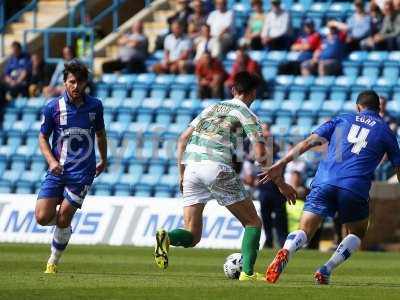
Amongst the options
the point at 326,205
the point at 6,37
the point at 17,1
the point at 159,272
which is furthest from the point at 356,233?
the point at 17,1

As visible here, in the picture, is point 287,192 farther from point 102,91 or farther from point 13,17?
point 13,17

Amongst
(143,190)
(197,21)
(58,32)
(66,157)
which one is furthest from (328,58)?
(66,157)

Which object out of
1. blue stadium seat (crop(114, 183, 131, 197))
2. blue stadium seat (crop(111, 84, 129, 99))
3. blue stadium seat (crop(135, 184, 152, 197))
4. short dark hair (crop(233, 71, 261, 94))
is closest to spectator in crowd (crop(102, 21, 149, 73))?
blue stadium seat (crop(111, 84, 129, 99))

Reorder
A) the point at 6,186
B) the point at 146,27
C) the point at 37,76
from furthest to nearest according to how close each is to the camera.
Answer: the point at 146,27 < the point at 37,76 < the point at 6,186

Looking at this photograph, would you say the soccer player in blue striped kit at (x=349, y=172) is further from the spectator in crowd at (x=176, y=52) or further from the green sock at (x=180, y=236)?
the spectator in crowd at (x=176, y=52)

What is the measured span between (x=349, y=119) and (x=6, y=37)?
19797 mm

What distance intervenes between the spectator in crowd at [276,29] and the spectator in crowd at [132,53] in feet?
9.50

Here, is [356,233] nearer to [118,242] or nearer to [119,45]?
[118,242]

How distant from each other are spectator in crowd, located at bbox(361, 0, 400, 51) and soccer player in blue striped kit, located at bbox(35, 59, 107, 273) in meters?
11.6

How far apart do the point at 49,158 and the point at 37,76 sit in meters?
15.1

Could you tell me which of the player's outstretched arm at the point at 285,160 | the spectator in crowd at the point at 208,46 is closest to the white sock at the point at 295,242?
the player's outstretched arm at the point at 285,160

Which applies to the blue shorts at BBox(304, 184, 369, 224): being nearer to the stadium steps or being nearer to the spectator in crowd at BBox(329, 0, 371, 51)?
the spectator in crowd at BBox(329, 0, 371, 51)

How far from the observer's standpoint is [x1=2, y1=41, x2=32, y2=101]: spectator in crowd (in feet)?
92.7

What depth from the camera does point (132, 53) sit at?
92.5ft
